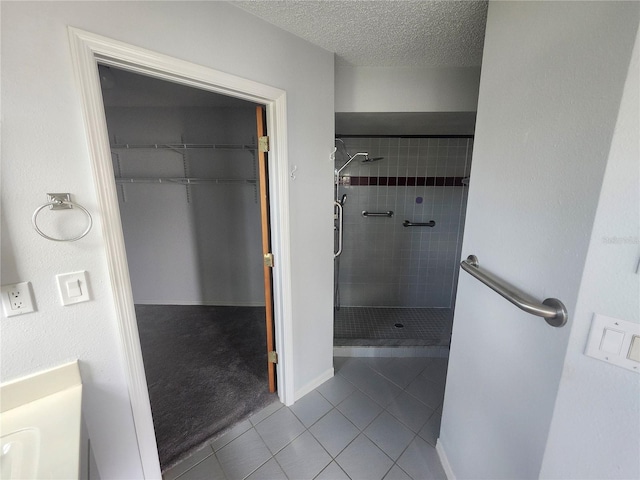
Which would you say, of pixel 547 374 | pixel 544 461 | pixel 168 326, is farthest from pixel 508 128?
pixel 168 326

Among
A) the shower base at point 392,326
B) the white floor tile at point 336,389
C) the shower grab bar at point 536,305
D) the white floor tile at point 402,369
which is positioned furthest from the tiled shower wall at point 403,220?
the shower grab bar at point 536,305

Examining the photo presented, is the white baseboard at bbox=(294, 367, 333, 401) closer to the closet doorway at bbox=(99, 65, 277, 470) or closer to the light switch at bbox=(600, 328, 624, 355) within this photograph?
the closet doorway at bbox=(99, 65, 277, 470)

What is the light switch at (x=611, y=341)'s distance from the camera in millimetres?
570

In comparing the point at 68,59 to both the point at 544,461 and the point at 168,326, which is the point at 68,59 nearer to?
the point at 544,461

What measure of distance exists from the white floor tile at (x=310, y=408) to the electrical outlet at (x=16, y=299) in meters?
1.54

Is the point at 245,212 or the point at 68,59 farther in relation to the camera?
the point at 245,212

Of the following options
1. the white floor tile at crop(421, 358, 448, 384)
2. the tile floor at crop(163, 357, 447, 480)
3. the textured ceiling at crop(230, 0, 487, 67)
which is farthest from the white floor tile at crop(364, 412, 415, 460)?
the textured ceiling at crop(230, 0, 487, 67)

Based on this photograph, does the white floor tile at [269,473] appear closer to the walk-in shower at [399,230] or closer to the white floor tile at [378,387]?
the white floor tile at [378,387]

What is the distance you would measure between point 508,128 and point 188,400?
2.42 m

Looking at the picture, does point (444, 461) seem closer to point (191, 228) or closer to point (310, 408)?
point (310, 408)

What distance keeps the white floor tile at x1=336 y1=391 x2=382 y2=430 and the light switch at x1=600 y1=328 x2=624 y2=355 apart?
145 centimetres

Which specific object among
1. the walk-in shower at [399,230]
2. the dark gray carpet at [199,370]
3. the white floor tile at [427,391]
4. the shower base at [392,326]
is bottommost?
the white floor tile at [427,391]

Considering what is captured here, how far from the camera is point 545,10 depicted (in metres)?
0.73

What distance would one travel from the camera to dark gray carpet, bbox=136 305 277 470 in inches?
62.6
